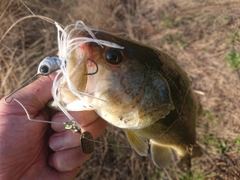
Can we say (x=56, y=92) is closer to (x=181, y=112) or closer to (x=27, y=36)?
(x=181, y=112)

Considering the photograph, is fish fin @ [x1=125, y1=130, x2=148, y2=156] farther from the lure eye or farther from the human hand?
the lure eye

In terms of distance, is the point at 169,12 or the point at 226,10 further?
the point at 169,12

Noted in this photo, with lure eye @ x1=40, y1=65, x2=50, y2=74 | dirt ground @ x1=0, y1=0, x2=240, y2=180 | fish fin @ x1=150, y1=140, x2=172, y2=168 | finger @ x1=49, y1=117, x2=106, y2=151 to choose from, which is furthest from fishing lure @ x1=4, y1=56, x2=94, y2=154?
dirt ground @ x1=0, y1=0, x2=240, y2=180

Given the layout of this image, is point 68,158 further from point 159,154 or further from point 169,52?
point 169,52

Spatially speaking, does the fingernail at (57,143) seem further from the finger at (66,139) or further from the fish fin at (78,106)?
the fish fin at (78,106)

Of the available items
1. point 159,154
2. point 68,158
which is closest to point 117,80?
point 68,158

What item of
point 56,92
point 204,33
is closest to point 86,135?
point 56,92

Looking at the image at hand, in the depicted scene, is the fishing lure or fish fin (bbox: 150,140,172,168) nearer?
the fishing lure
